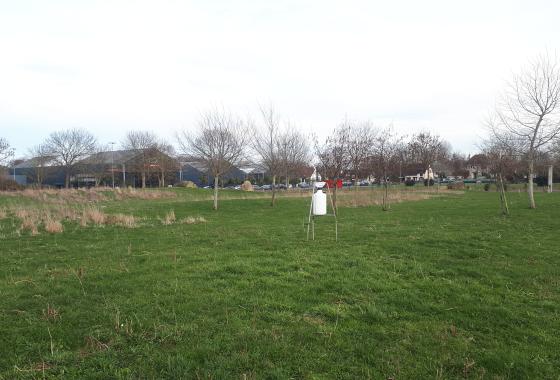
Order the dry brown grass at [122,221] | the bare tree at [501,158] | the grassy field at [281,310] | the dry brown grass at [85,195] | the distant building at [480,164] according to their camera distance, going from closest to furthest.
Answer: the grassy field at [281,310] < the dry brown grass at [122,221] < the bare tree at [501,158] < the distant building at [480,164] < the dry brown grass at [85,195]

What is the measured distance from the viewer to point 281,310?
190 inches

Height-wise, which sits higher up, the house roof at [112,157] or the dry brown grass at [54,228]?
the house roof at [112,157]

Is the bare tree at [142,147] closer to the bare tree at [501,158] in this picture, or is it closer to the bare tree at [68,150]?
the bare tree at [68,150]

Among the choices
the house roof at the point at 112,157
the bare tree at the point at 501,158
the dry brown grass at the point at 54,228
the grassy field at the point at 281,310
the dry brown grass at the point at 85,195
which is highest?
the house roof at the point at 112,157

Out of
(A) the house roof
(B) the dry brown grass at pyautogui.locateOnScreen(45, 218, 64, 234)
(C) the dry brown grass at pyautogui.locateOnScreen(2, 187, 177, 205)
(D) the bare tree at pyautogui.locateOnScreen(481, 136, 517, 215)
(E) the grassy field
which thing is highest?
(A) the house roof

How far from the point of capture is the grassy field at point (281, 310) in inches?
139

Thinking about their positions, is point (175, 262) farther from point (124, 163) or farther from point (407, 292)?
point (124, 163)

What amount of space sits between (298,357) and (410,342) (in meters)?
1.16

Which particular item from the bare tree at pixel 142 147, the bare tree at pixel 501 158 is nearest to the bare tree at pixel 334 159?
the bare tree at pixel 501 158

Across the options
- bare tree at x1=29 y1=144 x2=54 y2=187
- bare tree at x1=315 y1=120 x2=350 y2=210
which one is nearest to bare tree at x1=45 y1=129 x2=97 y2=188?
bare tree at x1=29 y1=144 x2=54 y2=187

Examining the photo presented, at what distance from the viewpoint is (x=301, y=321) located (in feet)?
14.8

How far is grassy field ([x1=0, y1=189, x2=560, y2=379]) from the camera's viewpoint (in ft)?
11.6

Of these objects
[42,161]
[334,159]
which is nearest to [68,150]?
[42,161]

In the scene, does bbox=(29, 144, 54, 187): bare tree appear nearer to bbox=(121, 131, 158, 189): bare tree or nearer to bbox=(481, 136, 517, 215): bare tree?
bbox=(121, 131, 158, 189): bare tree
